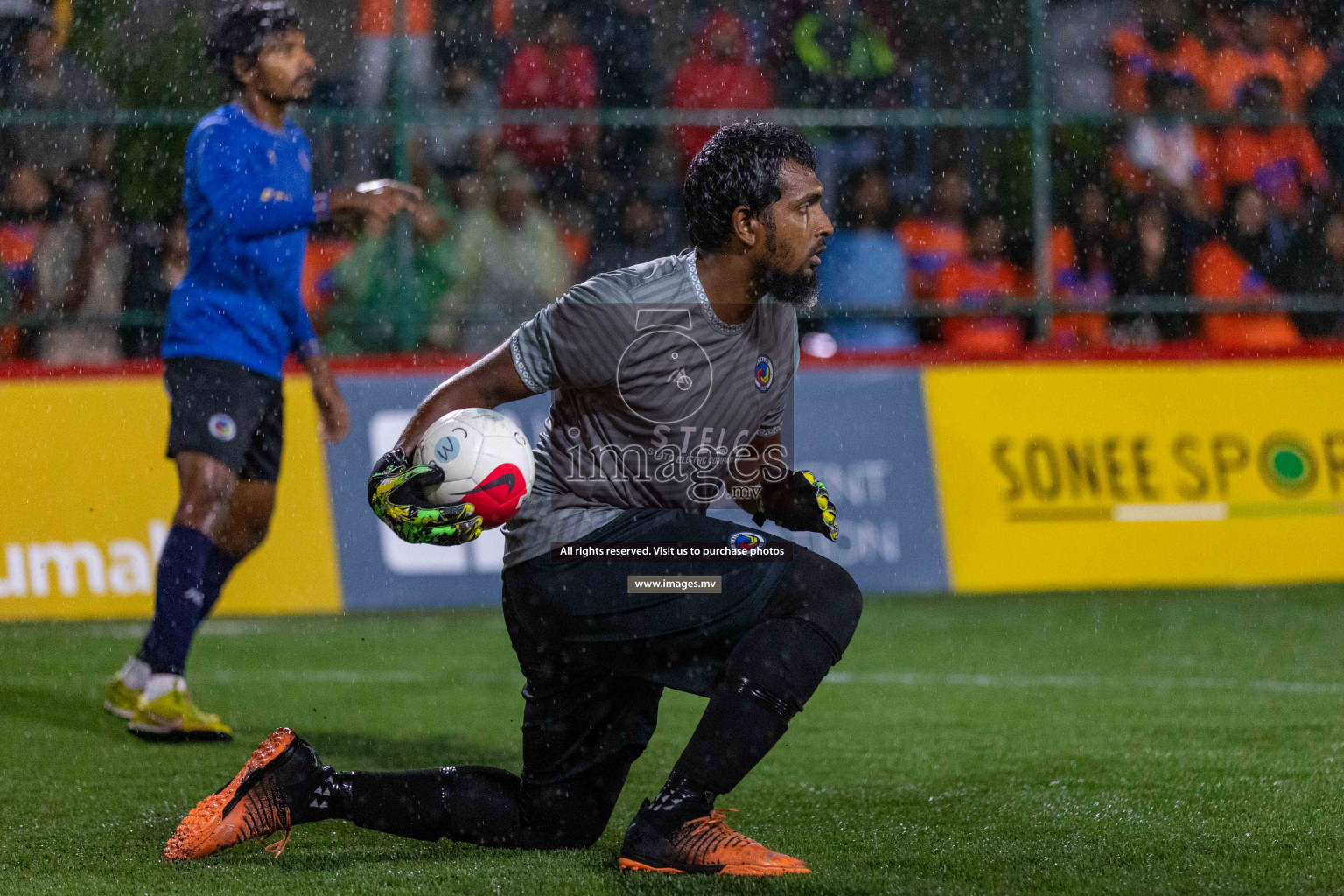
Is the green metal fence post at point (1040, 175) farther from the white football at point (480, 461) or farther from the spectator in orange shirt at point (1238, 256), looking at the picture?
the white football at point (480, 461)

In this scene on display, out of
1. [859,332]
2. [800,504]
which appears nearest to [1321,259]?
[859,332]

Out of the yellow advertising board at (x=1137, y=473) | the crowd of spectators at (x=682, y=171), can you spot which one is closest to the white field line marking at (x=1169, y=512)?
the yellow advertising board at (x=1137, y=473)

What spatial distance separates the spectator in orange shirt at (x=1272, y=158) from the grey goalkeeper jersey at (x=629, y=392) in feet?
25.1

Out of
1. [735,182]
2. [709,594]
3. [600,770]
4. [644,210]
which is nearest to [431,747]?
[600,770]

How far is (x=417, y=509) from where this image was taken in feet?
10.7

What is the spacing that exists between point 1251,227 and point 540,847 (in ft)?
26.8

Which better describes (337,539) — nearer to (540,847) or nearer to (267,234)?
(267,234)

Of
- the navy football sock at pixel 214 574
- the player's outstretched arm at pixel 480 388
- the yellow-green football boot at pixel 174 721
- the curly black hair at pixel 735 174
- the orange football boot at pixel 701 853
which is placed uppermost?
the curly black hair at pixel 735 174

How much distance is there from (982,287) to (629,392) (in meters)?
7.06

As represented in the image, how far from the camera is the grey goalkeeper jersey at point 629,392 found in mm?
3488

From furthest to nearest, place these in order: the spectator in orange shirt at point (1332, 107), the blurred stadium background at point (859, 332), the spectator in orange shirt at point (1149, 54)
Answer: the spectator in orange shirt at point (1149, 54) → the spectator in orange shirt at point (1332, 107) → the blurred stadium background at point (859, 332)

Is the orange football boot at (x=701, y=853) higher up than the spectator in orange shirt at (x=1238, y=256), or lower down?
lower down

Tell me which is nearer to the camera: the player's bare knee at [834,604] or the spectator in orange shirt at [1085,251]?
the player's bare knee at [834,604]

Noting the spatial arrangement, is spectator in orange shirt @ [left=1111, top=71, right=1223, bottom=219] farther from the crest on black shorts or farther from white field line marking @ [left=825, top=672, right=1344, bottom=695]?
the crest on black shorts
